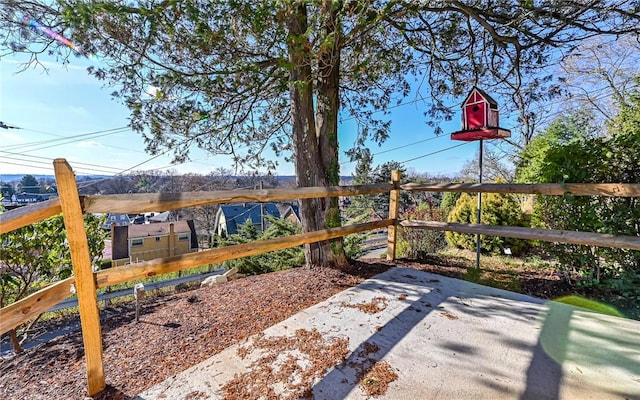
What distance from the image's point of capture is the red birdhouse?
11.5ft

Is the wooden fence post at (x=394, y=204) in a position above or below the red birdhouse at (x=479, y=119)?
below

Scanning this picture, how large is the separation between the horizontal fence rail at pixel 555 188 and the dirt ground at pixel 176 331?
1.12 m

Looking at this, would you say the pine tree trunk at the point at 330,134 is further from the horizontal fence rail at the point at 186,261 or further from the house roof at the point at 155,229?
the house roof at the point at 155,229

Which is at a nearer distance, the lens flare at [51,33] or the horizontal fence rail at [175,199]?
the horizontal fence rail at [175,199]

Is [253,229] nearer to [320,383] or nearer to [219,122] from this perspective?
[219,122]

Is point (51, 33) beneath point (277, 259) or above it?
above

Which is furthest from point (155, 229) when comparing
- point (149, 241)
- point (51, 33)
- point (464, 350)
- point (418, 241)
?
point (464, 350)

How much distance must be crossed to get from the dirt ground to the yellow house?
18.1 metres

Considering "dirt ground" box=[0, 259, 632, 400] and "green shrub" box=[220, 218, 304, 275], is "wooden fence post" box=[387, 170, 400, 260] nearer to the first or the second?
"dirt ground" box=[0, 259, 632, 400]

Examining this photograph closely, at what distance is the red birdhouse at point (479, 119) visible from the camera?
3.50 meters

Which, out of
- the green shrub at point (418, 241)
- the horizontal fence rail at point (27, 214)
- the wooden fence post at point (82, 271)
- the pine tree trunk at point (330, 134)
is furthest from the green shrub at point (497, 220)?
the horizontal fence rail at point (27, 214)

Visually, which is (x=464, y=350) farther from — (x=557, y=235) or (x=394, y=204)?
Result: (x=394, y=204)

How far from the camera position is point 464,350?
1919 millimetres

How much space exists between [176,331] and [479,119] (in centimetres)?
402
